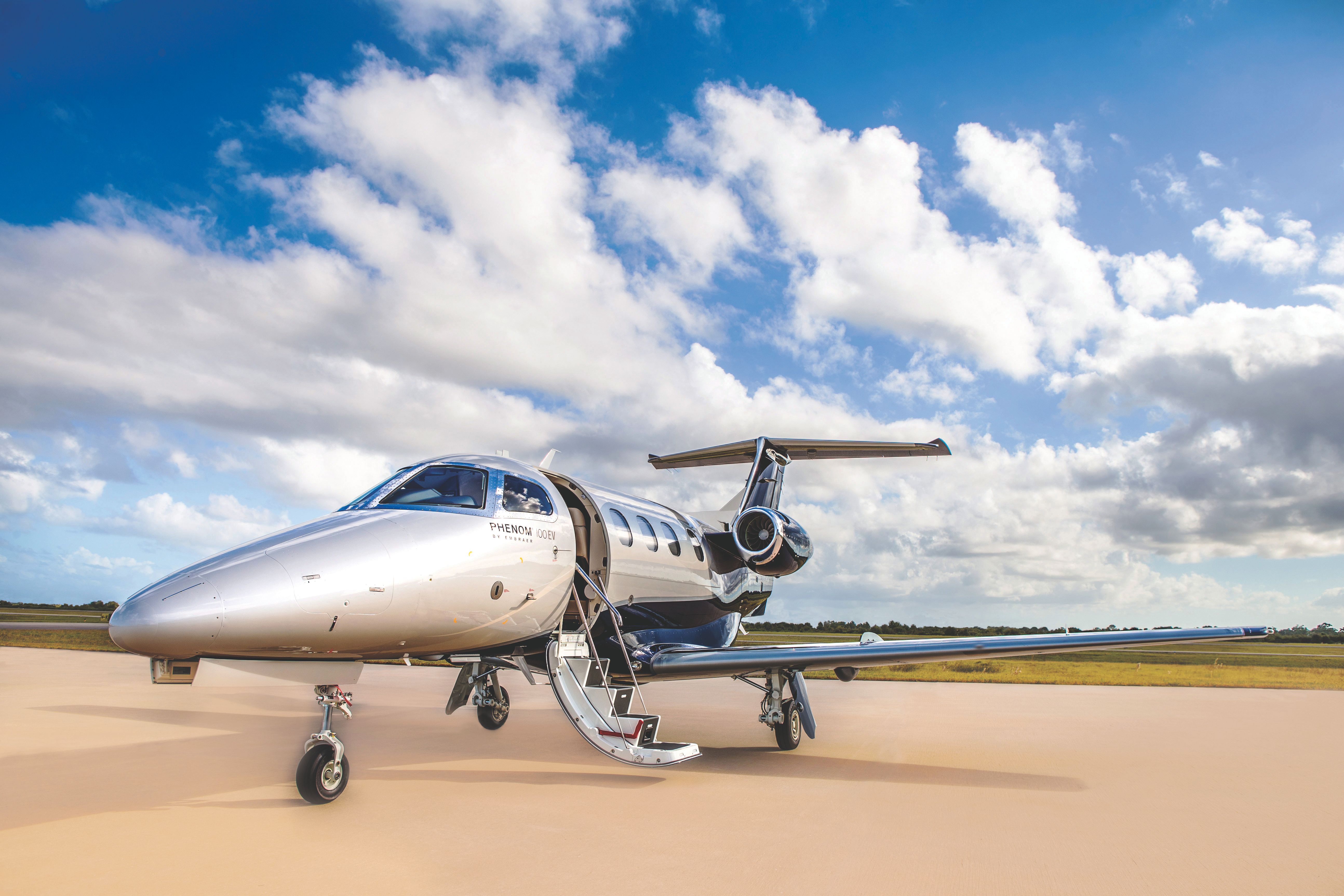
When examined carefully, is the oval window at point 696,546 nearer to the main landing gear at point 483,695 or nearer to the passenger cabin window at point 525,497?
the main landing gear at point 483,695

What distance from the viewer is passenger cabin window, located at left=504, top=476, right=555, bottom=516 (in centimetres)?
834

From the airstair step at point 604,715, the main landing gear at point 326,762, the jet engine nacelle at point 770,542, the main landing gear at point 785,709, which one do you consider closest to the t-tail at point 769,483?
the jet engine nacelle at point 770,542

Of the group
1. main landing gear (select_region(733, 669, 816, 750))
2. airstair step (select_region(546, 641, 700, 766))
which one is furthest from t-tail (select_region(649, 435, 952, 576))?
airstair step (select_region(546, 641, 700, 766))

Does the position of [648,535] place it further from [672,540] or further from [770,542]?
[770,542]

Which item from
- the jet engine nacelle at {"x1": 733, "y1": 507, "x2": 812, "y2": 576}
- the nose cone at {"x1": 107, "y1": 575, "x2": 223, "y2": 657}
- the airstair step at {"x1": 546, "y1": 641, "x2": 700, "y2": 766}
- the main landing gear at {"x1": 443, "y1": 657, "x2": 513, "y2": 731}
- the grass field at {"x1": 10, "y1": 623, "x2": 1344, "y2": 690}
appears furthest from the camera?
the grass field at {"x1": 10, "y1": 623, "x2": 1344, "y2": 690}

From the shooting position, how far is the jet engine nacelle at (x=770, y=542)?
1291cm

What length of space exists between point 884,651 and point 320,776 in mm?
6233

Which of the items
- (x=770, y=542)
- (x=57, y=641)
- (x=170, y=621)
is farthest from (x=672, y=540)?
(x=57, y=641)

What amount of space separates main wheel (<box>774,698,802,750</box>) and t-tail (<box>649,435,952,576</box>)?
2722 millimetres

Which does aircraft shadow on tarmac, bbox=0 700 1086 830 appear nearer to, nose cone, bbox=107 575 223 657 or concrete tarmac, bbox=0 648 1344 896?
concrete tarmac, bbox=0 648 1344 896

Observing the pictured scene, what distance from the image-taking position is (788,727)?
428 inches

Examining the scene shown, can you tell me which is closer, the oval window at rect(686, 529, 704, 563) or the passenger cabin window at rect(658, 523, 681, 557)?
the passenger cabin window at rect(658, 523, 681, 557)

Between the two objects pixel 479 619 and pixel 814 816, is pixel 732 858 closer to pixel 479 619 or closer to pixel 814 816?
pixel 814 816

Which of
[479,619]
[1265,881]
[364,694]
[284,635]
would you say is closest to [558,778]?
[479,619]
